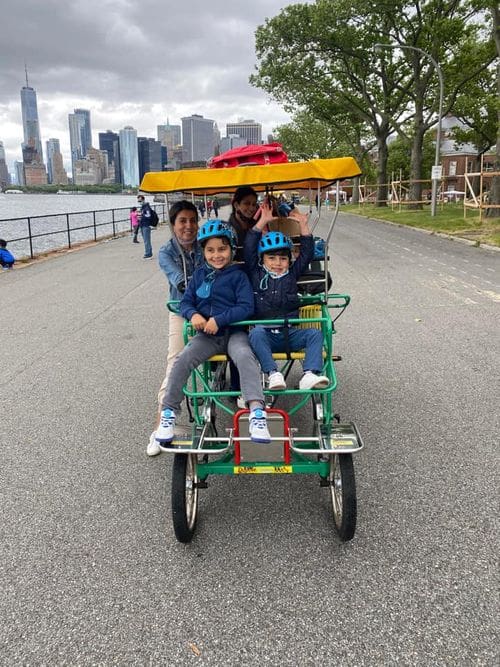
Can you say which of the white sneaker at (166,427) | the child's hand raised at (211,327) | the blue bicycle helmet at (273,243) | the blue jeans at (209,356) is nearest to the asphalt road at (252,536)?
the white sneaker at (166,427)

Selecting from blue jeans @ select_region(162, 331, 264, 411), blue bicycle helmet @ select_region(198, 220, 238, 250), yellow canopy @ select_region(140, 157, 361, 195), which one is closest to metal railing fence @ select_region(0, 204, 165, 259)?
blue bicycle helmet @ select_region(198, 220, 238, 250)

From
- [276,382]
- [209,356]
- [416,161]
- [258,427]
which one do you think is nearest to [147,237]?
[209,356]

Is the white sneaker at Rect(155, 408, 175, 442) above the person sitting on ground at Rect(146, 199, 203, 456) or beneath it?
beneath

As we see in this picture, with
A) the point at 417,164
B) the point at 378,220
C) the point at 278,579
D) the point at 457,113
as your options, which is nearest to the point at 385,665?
the point at 278,579

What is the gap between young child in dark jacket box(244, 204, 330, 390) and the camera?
11.6ft

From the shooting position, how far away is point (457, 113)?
121ft

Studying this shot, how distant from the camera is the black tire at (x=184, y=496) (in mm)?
2949

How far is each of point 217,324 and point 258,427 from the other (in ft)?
2.67

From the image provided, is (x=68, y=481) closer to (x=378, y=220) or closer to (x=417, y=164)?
(x=378, y=220)

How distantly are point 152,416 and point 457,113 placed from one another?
127 ft

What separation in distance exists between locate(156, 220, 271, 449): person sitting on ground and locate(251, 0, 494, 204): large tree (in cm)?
→ 2776

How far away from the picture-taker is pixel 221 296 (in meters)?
3.80

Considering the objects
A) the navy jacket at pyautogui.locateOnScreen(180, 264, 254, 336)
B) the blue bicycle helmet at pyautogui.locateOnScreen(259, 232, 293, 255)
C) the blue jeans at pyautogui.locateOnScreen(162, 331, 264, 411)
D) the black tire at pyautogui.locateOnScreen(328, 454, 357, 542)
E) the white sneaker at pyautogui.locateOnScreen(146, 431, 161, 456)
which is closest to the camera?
the black tire at pyautogui.locateOnScreen(328, 454, 357, 542)

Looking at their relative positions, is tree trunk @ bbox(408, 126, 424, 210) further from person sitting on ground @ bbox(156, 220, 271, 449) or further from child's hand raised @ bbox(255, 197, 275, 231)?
person sitting on ground @ bbox(156, 220, 271, 449)
